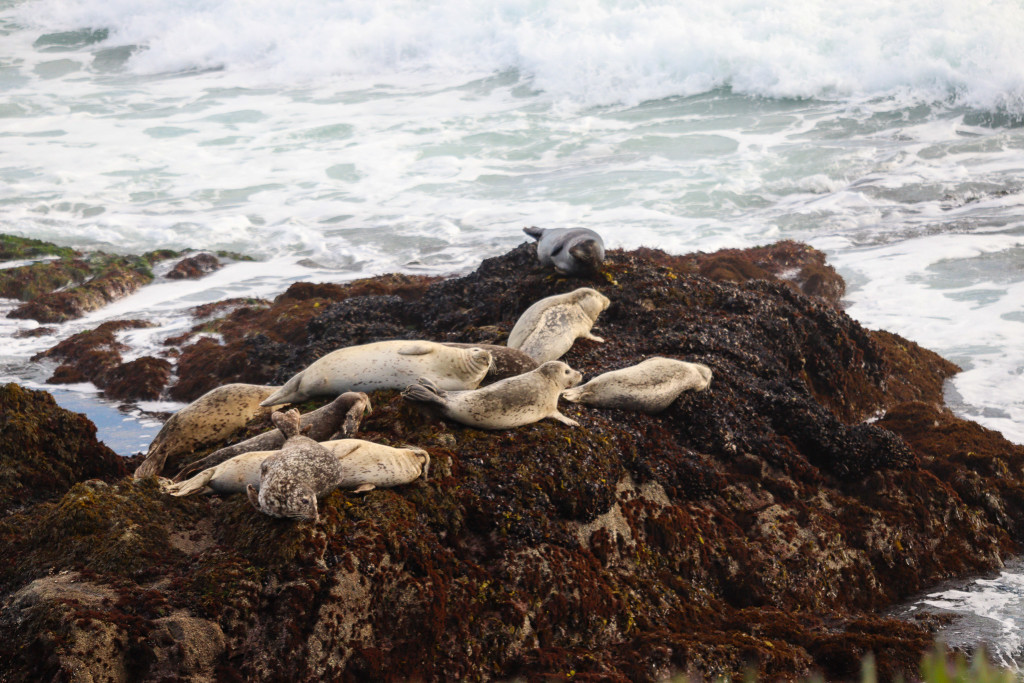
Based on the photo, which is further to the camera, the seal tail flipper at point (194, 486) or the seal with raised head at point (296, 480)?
the seal tail flipper at point (194, 486)

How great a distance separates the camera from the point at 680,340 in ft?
24.6

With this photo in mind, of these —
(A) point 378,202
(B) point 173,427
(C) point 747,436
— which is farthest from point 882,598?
(A) point 378,202

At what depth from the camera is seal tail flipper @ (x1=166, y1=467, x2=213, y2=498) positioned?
4.68 m

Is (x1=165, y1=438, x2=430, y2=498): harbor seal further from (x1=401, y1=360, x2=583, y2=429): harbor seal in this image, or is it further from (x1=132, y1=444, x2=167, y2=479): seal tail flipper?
(x1=132, y1=444, x2=167, y2=479): seal tail flipper

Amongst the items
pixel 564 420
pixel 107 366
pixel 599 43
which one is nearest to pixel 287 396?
pixel 564 420

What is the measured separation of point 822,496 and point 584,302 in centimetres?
286

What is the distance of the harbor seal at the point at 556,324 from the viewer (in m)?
7.18

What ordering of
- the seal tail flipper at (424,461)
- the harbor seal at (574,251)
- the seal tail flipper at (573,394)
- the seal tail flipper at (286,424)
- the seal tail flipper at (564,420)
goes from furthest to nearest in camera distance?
the harbor seal at (574,251) → the seal tail flipper at (573,394) → the seal tail flipper at (564,420) → the seal tail flipper at (286,424) → the seal tail flipper at (424,461)

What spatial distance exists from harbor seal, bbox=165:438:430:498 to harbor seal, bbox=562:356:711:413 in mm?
1806

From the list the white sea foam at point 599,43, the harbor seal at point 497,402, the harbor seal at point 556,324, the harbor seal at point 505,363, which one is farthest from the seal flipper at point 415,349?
the white sea foam at point 599,43

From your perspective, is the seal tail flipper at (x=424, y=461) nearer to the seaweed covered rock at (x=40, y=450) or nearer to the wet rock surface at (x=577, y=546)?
the wet rock surface at (x=577, y=546)

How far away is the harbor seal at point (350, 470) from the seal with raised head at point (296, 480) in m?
0.09

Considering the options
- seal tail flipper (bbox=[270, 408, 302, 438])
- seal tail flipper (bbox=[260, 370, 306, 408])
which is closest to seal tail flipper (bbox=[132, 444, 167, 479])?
seal tail flipper (bbox=[260, 370, 306, 408])

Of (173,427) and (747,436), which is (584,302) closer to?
(747,436)
